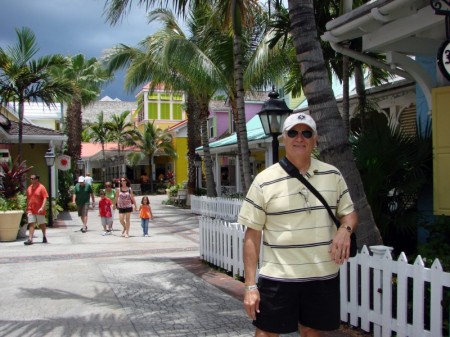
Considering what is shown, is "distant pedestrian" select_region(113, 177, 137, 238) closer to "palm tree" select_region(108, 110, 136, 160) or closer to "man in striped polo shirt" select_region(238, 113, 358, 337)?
"man in striped polo shirt" select_region(238, 113, 358, 337)

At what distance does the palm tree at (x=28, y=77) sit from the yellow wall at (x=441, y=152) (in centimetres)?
1215

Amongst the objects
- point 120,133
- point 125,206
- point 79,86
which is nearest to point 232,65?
point 125,206

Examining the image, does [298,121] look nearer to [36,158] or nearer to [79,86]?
[36,158]

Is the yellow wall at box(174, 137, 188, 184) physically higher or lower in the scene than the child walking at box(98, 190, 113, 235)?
higher

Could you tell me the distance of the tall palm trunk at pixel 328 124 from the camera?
4.91 meters

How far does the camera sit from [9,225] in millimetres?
11945

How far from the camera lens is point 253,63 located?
43.1 feet

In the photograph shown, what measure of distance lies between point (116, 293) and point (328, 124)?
11.7 feet

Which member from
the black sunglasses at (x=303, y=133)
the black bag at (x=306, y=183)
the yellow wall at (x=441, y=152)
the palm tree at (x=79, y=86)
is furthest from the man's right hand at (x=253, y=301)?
the palm tree at (x=79, y=86)

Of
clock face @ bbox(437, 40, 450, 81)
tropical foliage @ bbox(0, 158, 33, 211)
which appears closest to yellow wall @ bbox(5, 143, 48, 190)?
tropical foliage @ bbox(0, 158, 33, 211)

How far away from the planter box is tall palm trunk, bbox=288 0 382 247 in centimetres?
939

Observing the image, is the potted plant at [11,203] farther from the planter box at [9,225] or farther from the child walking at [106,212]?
the child walking at [106,212]

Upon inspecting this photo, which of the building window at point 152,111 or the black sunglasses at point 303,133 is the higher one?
the building window at point 152,111

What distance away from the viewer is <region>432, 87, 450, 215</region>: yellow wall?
5.71 m
